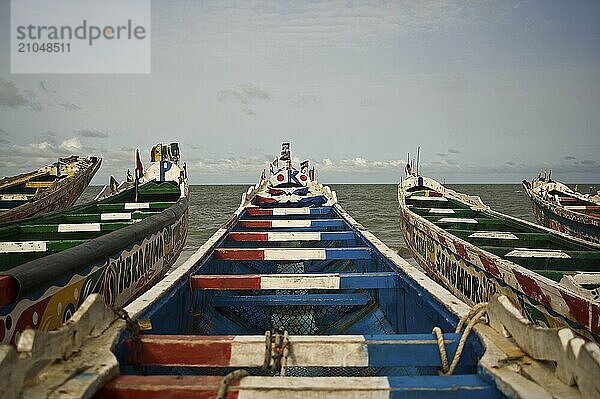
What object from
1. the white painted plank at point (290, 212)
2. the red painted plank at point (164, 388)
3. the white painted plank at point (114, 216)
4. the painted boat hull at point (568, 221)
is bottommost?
the painted boat hull at point (568, 221)

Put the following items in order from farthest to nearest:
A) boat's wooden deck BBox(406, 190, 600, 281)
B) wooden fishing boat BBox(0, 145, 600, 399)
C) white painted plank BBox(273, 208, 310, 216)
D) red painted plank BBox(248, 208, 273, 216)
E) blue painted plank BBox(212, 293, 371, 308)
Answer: red painted plank BBox(248, 208, 273, 216)
white painted plank BBox(273, 208, 310, 216)
boat's wooden deck BBox(406, 190, 600, 281)
blue painted plank BBox(212, 293, 371, 308)
wooden fishing boat BBox(0, 145, 600, 399)

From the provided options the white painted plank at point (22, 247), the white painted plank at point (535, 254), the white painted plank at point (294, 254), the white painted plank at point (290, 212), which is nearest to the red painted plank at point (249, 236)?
the white painted plank at point (294, 254)

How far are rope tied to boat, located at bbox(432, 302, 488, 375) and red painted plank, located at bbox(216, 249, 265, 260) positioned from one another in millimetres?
3022

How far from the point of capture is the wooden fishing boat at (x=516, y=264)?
3560mm

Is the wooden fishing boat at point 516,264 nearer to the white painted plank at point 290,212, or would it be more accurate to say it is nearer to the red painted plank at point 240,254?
the white painted plank at point 290,212

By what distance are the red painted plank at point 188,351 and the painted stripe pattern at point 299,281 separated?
1.68m

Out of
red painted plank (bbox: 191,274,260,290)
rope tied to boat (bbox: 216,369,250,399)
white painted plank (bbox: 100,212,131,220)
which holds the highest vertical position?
white painted plank (bbox: 100,212,131,220)

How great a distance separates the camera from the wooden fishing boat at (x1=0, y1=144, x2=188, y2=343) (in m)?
3.20

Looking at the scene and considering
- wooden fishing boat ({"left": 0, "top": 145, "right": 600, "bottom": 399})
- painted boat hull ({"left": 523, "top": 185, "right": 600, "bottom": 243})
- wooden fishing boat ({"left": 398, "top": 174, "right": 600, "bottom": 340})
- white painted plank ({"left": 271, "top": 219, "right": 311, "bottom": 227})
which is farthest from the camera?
painted boat hull ({"left": 523, "top": 185, "right": 600, "bottom": 243})

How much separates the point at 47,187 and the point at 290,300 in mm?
11407

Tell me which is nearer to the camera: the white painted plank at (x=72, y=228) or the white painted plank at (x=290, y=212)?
the white painted plank at (x=72, y=228)

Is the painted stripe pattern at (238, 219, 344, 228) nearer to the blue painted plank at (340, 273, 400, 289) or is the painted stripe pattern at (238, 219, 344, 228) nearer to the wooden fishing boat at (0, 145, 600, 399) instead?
the blue painted plank at (340, 273, 400, 289)

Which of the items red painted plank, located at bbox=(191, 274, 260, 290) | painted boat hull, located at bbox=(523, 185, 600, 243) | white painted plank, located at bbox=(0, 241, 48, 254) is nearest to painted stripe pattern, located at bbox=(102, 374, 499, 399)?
red painted plank, located at bbox=(191, 274, 260, 290)

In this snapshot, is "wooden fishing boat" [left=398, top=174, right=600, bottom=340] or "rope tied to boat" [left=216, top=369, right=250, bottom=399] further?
"wooden fishing boat" [left=398, top=174, right=600, bottom=340]
